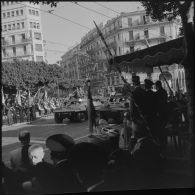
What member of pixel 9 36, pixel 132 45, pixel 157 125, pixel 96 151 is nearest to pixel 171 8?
pixel 132 45

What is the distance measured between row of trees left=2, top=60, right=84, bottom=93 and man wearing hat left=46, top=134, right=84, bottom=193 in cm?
2044

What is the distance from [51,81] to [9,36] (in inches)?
977

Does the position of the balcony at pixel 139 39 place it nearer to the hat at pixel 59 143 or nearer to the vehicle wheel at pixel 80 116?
the hat at pixel 59 143

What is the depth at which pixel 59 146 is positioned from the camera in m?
4.53

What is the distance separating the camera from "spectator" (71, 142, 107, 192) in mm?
4504

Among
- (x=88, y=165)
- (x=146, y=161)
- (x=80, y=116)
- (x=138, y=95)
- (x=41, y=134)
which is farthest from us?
(x=80, y=116)

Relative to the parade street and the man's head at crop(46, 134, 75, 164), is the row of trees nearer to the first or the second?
the parade street

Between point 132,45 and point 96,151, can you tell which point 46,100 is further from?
point 96,151

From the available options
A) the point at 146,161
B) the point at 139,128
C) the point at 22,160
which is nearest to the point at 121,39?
the point at 139,128

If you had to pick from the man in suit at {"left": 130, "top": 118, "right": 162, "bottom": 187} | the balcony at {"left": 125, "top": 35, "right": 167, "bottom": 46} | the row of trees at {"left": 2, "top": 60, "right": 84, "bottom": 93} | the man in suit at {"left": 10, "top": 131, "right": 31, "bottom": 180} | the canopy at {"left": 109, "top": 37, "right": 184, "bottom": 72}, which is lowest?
the man in suit at {"left": 130, "top": 118, "right": 162, "bottom": 187}

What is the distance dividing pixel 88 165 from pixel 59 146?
49 centimetres

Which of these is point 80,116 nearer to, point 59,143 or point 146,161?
point 146,161

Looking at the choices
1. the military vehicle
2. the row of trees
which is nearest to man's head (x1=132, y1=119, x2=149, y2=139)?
the military vehicle

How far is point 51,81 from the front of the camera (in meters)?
31.1
